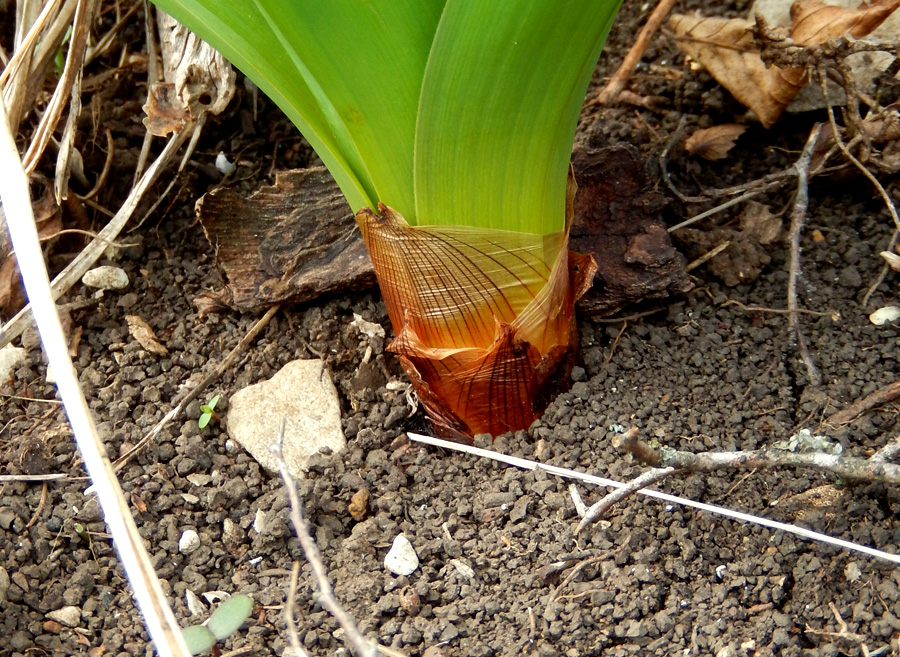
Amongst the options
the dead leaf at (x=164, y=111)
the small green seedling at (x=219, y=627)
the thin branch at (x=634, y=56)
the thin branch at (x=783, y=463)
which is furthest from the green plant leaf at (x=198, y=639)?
the thin branch at (x=634, y=56)

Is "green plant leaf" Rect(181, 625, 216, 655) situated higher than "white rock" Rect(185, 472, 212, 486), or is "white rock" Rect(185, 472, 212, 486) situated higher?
"white rock" Rect(185, 472, 212, 486)

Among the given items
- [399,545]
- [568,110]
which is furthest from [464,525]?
[568,110]

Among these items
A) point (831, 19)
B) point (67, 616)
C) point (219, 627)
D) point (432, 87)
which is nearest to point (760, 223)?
point (831, 19)

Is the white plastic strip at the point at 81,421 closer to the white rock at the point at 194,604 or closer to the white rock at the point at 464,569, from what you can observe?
the white rock at the point at 194,604

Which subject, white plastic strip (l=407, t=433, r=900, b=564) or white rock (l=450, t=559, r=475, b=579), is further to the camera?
white rock (l=450, t=559, r=475, b=579)

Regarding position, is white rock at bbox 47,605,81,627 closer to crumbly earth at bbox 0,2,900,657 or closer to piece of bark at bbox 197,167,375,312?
A: crumbly earth at bbox 0,2,900,657

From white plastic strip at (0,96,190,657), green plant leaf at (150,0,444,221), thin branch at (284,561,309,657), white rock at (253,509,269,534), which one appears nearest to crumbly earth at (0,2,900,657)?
white rock at (253,509,269,534)
